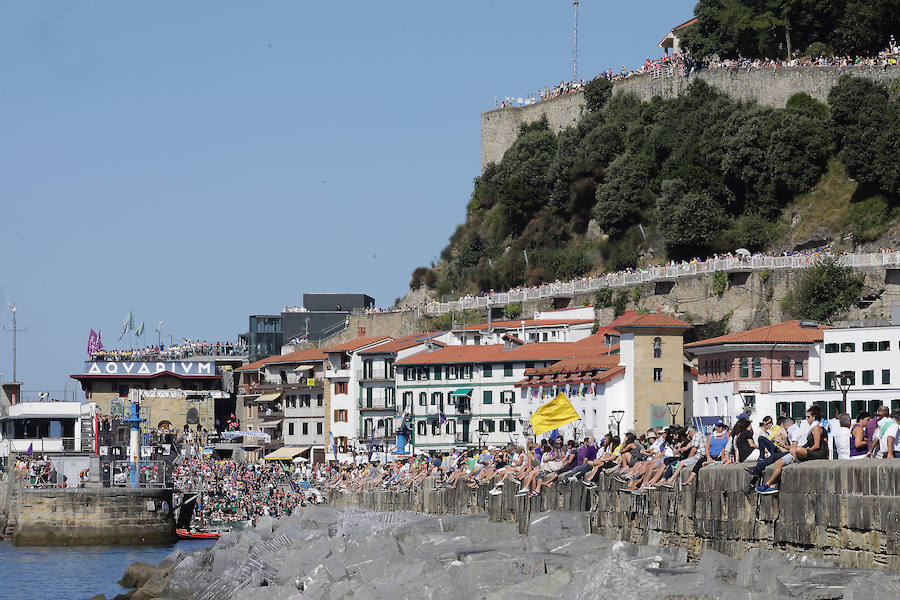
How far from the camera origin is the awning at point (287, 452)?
8606cm

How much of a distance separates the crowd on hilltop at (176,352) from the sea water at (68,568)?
52.5 metres

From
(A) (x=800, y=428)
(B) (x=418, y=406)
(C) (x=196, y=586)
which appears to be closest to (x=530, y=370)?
(B) (x=418, y=406)

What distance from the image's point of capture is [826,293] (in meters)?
67.9

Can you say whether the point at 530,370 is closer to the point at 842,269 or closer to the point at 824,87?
the point at 842,269

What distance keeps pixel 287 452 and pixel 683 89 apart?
30.1 m

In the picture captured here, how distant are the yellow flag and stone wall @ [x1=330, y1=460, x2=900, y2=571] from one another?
58.7 feet

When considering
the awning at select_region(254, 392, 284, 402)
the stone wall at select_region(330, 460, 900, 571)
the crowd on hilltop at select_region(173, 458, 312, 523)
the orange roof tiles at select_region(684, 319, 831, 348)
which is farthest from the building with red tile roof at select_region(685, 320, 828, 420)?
the awning at select_region(254, 392, 284, 402)

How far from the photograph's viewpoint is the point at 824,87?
80312mm

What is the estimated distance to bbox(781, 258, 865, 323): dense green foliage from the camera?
221 ft

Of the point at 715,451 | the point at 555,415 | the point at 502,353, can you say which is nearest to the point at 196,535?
the point at 555,415

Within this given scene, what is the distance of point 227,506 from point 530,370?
1496cm

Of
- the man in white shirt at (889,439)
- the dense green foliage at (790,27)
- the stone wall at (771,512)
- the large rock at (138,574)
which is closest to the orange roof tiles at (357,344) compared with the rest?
the dense green foliage at (790,27)

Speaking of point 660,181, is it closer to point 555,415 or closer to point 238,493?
point 238,493

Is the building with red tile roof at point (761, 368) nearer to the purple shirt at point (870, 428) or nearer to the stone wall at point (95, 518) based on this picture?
the stone wall at point (95, 518)
